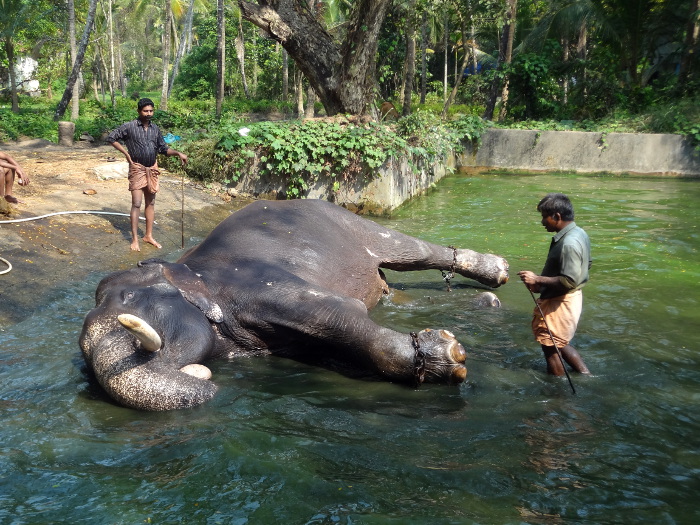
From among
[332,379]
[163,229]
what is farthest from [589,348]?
[163,229]

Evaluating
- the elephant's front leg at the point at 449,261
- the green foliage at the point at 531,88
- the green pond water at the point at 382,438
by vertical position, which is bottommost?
the green pond water at the point at 382,438

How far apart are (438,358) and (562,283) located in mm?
1145

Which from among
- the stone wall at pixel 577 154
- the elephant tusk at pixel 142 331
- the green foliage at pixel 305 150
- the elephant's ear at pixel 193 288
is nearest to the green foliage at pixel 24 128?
the green foliage at pixel 305 150

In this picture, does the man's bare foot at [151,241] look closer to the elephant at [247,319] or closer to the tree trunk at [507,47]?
the elephant at [247,319]

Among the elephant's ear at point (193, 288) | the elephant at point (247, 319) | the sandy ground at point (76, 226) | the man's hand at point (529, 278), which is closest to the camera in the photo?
the elephant at point (247, 319)

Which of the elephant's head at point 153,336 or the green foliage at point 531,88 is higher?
the green foliage at point 531,88

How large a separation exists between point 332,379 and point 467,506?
6.90 feet

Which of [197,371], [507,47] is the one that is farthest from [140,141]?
[507,47]

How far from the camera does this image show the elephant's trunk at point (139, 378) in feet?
15.4

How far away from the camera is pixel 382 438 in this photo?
4547 mm

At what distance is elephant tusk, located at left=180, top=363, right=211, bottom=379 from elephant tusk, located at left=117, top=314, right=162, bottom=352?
0.44m

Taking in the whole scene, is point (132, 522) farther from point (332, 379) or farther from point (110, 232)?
point (110, 232)

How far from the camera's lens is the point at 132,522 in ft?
11.8

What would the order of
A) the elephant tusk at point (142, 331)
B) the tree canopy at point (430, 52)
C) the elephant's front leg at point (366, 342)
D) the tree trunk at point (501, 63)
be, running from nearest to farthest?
the elephant tusk at point (142, 331), the elephant's front leg at point (366, 342), the tree canopy at point (430, 52), the tree trunk at point (501, 63)
